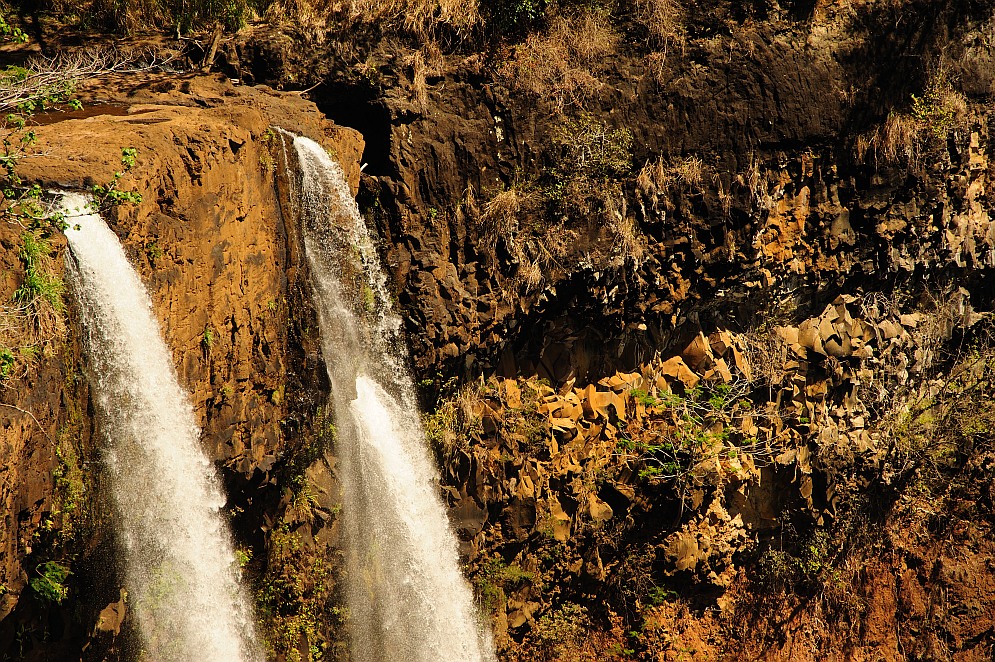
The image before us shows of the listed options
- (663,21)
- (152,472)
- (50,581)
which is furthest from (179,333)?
(663,21)

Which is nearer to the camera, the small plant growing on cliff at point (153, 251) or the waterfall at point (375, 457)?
the small plant growing on cliff at point (153, 251)

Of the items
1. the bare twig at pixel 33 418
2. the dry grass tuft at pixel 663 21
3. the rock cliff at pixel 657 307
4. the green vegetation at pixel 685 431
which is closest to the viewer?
the bare twig at pixel 33 418

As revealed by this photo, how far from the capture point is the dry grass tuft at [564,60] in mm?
10453

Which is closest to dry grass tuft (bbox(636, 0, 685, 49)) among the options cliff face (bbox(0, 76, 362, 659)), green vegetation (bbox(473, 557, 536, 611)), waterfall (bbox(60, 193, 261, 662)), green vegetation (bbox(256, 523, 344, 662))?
cliff face (bbox(0, 76, 362, 659))

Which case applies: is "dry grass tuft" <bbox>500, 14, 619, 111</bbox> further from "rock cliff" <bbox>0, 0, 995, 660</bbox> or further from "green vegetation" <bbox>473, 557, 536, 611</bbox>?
"green vegetation" <bbox>473, 557, 536, 611</bbox>

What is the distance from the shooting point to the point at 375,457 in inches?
373

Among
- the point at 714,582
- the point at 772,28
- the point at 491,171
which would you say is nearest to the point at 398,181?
the point at 491,171

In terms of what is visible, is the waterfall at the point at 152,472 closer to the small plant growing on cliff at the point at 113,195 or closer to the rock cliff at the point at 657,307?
the small plant growing on cliff at the point at 113,195

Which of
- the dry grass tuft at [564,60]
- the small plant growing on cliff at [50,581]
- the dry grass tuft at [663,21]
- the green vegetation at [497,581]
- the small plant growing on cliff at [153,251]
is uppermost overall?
the dry grass tuft at [663,21]

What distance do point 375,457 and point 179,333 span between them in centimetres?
305

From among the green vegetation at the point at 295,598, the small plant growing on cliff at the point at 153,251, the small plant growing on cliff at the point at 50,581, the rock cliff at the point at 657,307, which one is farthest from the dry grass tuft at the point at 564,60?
the small plant growing on cliff at the point at 50,581

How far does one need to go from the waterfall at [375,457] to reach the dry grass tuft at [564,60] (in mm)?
2885

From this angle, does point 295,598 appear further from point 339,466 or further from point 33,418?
point 33,418

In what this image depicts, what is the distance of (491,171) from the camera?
10352mm
